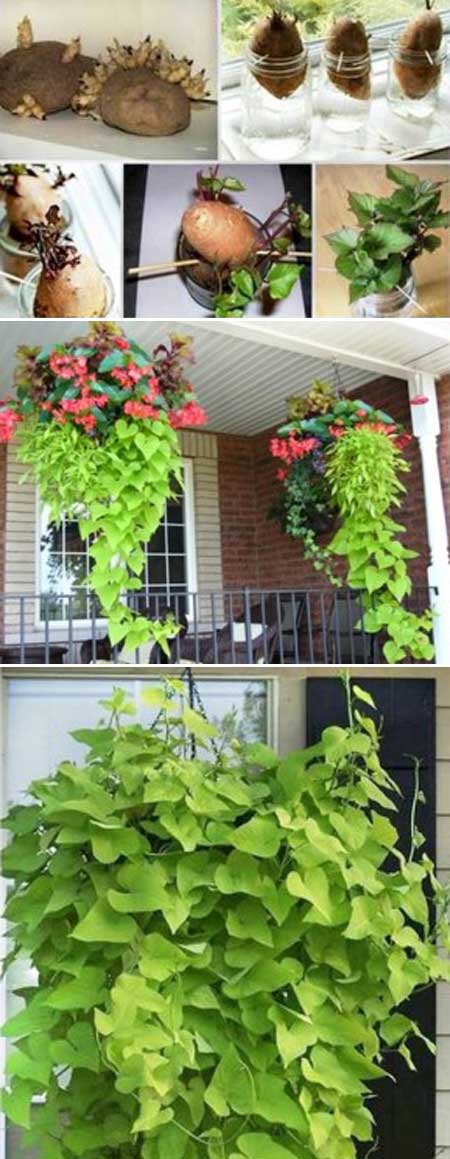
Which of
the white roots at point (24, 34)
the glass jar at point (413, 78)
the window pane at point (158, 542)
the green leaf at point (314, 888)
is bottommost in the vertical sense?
the green leaf at point (314, 888)

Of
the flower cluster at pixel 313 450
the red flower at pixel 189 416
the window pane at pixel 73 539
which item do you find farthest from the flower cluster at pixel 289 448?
the window pane at pixel 73 539

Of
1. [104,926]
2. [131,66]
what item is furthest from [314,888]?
[131,66]

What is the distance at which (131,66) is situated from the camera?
1452mm

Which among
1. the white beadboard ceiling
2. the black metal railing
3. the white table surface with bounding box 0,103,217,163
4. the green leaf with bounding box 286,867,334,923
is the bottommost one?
the green leaf with bounding box 286,867,334,923

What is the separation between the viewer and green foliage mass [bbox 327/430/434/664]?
4.73ft

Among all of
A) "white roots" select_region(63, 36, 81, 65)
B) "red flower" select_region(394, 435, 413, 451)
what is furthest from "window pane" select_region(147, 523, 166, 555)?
"white roots" select_region(63, 36, 81, 65)

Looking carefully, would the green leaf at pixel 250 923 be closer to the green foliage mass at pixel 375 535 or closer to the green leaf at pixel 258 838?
the green leaf at pixel 258 838

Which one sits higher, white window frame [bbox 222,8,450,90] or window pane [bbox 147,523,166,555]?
white window frame [bbox 222,8,450,90]

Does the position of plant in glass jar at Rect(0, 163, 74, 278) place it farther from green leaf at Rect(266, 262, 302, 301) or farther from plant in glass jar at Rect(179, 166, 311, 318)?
green leaf at Rect(266, 262, 302, 301)

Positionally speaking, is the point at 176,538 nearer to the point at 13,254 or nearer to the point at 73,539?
the point at 73,539

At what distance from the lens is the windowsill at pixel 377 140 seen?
148 cm

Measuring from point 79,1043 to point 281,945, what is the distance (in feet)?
0.95

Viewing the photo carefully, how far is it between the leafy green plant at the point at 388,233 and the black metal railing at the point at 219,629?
50 centimetres

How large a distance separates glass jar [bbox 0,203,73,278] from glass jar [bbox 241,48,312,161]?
40cm
